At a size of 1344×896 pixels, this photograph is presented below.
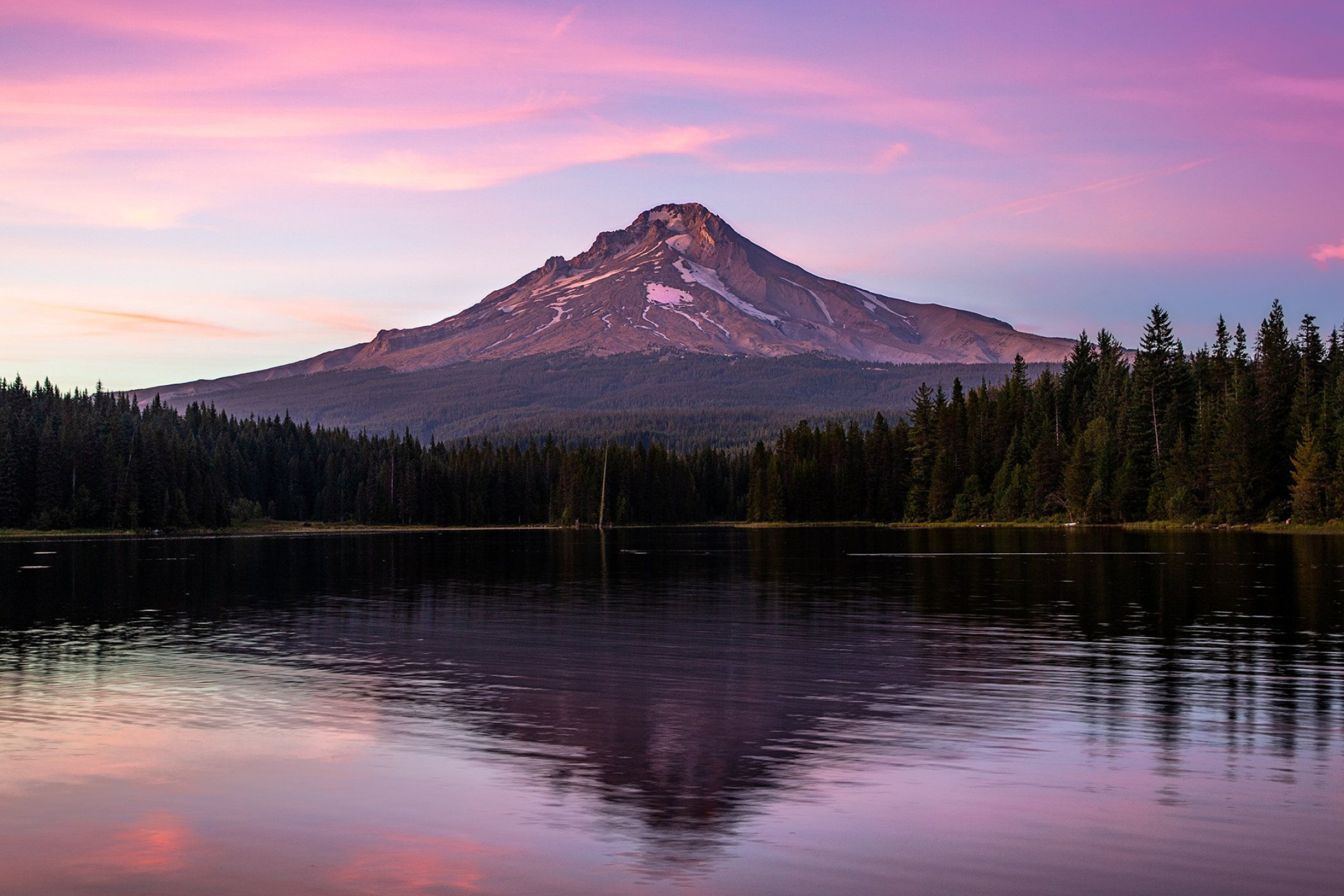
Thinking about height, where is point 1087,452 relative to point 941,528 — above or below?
above

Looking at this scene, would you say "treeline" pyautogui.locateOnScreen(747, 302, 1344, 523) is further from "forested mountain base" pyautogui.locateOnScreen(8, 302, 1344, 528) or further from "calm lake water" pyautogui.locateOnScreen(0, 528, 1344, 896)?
"calm lake water" pyautogui.locateOnScreen(0, 528, 1344, 896)

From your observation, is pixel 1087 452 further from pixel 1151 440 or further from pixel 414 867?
pixel 414 867

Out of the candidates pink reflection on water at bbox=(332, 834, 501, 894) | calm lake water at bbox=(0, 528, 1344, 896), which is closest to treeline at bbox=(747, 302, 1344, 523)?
calm lake water at bbox=(0, 528, 1344, 896)

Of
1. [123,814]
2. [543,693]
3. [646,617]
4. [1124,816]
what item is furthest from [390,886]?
[646,617]

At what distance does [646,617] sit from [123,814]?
1119 inches

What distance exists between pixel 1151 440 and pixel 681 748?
476ft

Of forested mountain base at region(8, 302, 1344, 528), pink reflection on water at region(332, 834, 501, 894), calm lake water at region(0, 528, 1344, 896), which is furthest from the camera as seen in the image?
forested mountain base at region(8, 302, 1344, 528)

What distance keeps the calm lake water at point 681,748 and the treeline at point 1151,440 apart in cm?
9002

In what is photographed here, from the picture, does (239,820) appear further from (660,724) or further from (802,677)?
(802,677)

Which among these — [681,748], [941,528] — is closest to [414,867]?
[681,748]

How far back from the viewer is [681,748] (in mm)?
20922

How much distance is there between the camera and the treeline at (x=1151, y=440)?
5202 inches

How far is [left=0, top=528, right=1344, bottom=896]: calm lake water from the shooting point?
14344mm

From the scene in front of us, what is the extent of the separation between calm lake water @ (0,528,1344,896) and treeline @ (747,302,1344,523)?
9002 cm
